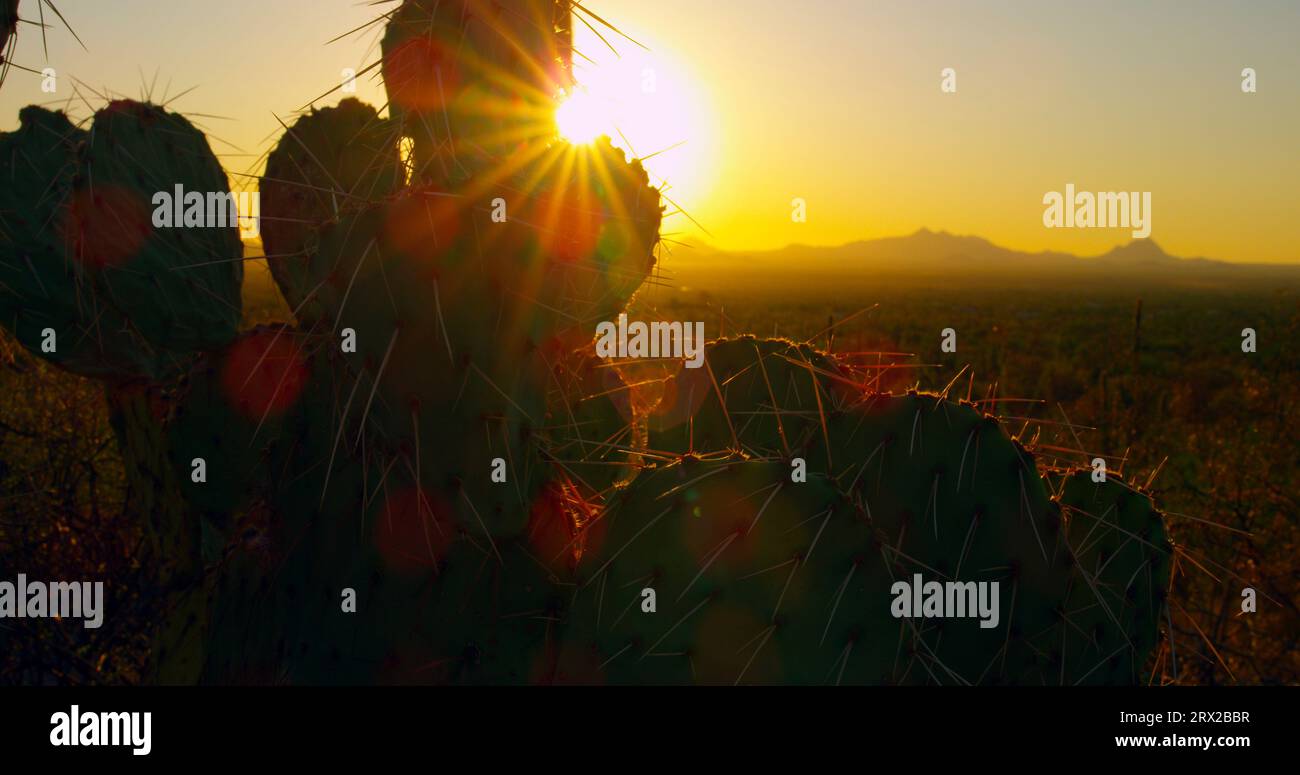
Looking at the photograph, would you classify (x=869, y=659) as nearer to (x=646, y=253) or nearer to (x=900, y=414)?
(x=900, y=414)

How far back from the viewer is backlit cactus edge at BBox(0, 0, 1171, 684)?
5.04ft

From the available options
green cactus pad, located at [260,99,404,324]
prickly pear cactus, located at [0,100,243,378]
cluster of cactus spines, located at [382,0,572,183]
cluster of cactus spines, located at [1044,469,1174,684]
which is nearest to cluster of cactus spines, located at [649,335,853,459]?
cluster of cactus spines, located at [1044,469,1174,684]

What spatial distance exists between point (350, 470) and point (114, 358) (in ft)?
5.39

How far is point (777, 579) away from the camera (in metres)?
1.53

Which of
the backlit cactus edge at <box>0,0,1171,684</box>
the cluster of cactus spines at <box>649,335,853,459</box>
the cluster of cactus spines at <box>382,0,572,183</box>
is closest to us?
the backlit cactus edge at <box>0,0,1171,684</box>

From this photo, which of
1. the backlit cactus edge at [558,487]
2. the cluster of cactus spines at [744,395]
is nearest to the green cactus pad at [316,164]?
the backlit cactus edge at [558,487]

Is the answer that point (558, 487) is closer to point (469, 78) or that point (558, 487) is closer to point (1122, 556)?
point (469, 78)

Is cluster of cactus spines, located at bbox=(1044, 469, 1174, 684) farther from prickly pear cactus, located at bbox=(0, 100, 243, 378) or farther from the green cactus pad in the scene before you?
prickly pear cactus, located at bbox=(0, 100, 243, 378)

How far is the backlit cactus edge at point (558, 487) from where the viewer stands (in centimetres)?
154

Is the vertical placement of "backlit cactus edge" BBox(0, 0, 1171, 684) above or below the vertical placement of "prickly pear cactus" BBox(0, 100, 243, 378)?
below

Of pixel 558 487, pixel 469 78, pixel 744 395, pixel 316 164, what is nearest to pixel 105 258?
pixel 316 164

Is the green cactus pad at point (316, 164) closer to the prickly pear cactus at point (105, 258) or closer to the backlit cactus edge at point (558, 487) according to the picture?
the prickly pear cactus at point (105, 258)

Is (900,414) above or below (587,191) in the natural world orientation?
below
